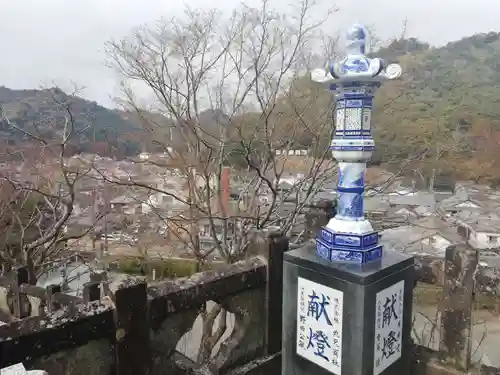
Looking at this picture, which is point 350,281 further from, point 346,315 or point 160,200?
point 160,200

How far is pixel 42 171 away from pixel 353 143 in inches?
286

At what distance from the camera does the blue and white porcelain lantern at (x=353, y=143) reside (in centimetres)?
304

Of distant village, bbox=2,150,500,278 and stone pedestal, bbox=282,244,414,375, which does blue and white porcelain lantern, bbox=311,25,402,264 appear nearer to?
stone pedestal, bbox=282,244,414,375

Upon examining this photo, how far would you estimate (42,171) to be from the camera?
26.4 ft

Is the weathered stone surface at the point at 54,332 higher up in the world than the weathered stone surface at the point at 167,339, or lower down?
higher up

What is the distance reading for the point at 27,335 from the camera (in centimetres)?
199

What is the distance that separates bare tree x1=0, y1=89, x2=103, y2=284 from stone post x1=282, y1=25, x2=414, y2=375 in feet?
14.9

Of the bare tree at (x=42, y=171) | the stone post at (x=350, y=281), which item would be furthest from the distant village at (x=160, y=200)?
the stone post at (x=350, y=281)

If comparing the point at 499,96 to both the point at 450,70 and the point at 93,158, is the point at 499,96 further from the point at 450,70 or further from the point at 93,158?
the point at 93,158

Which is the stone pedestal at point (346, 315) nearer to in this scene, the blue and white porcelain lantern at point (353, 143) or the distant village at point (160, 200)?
the blue and white porcelain lantern at point (353, 143)

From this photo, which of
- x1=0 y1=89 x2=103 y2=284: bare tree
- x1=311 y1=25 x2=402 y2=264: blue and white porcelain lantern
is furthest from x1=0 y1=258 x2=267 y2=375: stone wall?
x1=0 y1=89 x2=103 y2=284: bare tree

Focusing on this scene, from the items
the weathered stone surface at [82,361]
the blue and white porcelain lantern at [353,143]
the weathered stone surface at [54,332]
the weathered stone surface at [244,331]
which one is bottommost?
the weathered stone surface at [244,331]

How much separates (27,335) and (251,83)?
504cm

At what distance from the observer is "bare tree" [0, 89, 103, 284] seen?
6.32m
